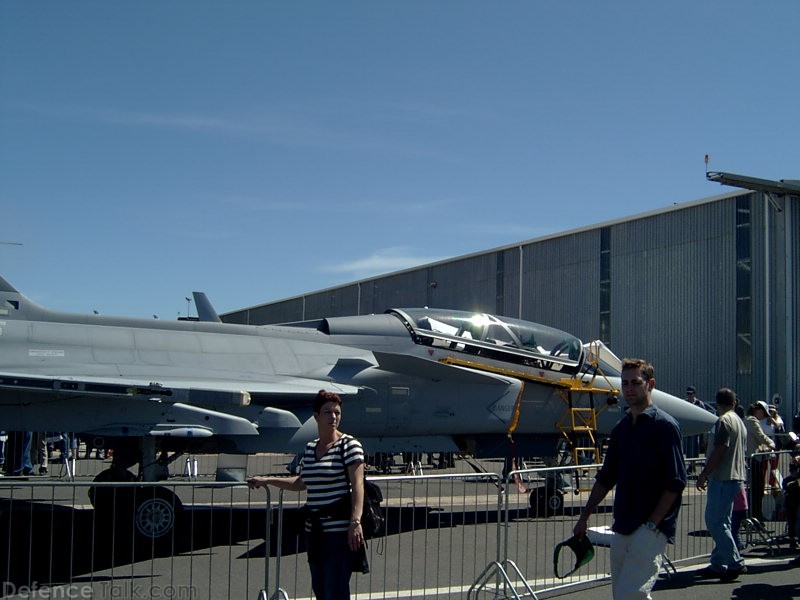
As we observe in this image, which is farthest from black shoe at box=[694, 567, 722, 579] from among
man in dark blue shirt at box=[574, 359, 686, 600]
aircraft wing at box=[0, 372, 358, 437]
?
aircraft wing at box=[0, 372, 358, 437]

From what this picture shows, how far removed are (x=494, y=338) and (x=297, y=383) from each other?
3.24 meters

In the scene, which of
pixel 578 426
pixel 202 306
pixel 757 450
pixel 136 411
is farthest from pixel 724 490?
pixel 202 306

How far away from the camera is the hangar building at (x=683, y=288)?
1069 inches

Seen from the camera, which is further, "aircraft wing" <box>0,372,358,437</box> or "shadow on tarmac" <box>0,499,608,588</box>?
"aircraft wing" <box>0,372,358,437</box>

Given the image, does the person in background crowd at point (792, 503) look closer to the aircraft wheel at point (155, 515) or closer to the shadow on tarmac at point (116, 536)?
the shadow on tarmac at point (116, 536)

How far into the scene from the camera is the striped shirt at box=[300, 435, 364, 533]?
4934 millimetres

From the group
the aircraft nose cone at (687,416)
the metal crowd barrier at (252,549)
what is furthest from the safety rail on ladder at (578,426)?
the aircraft nose cone at (687,416)

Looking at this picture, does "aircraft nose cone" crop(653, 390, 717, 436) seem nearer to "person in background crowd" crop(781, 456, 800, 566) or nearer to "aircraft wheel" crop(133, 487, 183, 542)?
"person in background crowd" crop(781, 456, 800, 566)

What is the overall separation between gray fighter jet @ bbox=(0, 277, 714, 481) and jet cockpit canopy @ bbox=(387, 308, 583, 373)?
0.07 feet

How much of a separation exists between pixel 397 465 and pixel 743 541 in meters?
12.7

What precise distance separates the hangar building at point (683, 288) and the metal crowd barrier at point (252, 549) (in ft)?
56.9

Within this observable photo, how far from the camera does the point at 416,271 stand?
4297 cm

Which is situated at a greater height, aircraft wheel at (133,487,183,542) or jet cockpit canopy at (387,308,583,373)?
jet cockpit canopy at (387,308,583,373)

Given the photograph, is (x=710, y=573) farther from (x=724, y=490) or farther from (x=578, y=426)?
(x=578, y=426)
